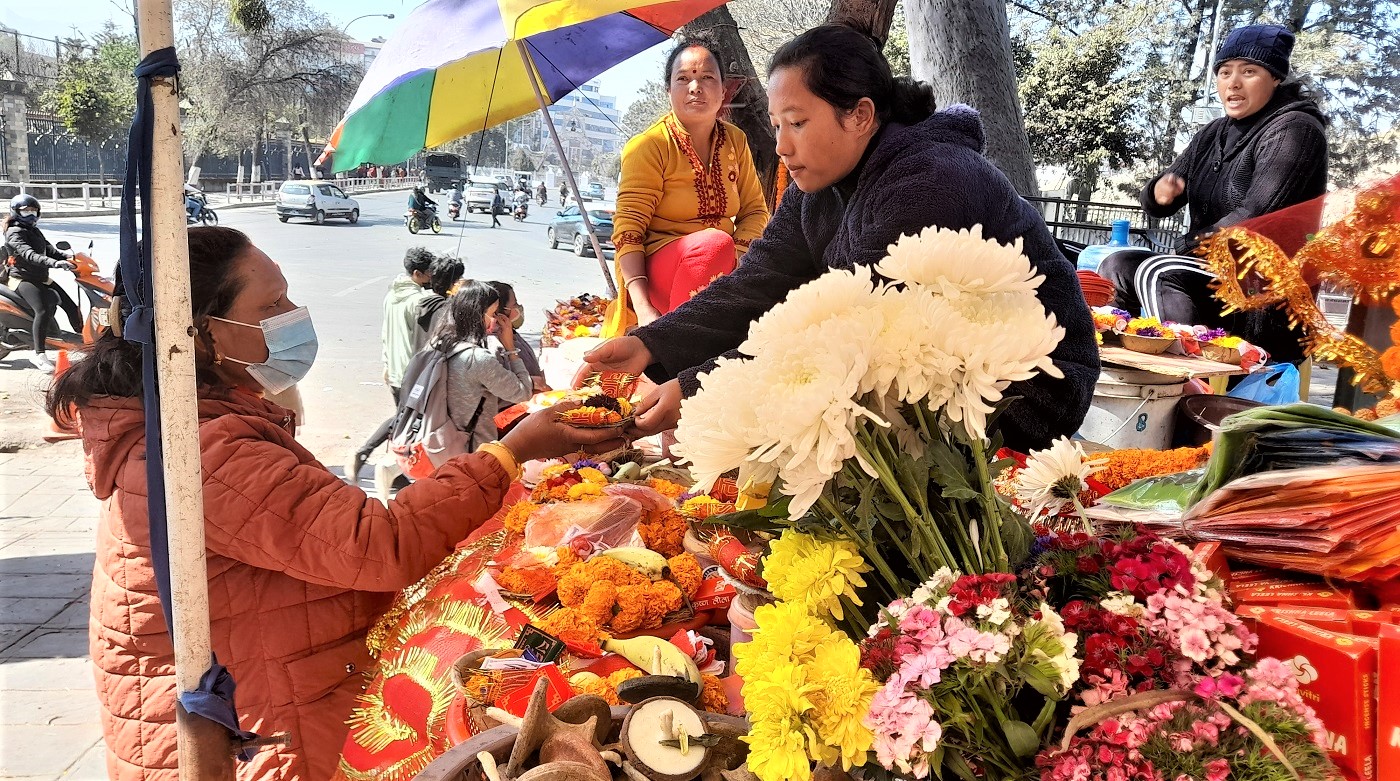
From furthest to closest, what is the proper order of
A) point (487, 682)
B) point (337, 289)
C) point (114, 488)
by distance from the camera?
1. point (337, 289)
2. point (114, 488)
3. point (487, 682)

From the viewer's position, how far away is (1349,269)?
1652mm

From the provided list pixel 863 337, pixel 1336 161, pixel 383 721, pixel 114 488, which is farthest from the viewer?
pixel 1336 161

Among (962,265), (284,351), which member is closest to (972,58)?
(284,351)

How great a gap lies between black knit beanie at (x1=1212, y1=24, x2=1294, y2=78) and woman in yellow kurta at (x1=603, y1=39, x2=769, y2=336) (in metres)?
2.07

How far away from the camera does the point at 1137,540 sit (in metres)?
0.99

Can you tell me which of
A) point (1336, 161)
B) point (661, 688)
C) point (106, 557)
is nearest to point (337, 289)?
point (106, 557)

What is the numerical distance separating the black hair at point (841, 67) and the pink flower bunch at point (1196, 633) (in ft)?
4.16

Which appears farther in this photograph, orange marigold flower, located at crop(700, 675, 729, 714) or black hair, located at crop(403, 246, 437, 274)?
black hair, located at crop(403, 246, 437, 274)

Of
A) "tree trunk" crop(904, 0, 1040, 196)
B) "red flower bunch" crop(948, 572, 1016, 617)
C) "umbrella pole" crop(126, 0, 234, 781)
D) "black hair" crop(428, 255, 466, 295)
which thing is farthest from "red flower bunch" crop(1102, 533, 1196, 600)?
"tree trunk" crop(904, 0, 1040, 196)

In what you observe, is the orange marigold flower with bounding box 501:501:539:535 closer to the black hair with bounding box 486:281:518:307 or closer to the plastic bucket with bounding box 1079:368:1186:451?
the plastic bucket with bounding box 1079:368:1186:451

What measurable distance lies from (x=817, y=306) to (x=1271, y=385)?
12.5 feet

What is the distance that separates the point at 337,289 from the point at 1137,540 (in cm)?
1538

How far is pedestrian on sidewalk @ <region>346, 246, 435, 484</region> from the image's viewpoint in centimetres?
605

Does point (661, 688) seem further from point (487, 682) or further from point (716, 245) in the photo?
point (716, 245)
